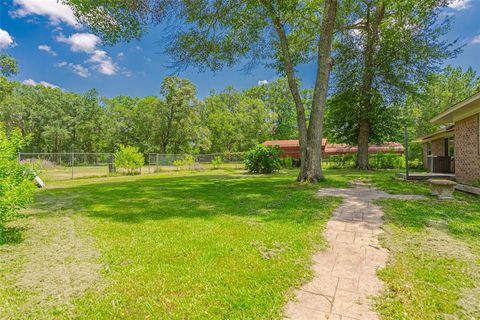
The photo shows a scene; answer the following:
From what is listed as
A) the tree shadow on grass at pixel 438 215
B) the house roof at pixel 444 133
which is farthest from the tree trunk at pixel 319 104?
the house roof at pixel 444 133

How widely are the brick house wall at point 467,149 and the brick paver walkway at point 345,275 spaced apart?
6.13m

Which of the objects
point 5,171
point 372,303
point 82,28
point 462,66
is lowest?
point 372,303

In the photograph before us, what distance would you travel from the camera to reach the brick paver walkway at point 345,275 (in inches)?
84.4

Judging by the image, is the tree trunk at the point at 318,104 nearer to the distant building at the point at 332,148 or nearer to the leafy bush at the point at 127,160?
the leafy bush at the point at 127,160

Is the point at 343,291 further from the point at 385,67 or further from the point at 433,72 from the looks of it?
the point at 433,72

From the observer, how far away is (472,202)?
6199 mm

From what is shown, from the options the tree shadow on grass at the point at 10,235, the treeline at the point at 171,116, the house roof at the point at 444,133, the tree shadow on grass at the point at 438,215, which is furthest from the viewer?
the treeline at the point at 171,116

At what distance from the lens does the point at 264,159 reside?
16.5 metres

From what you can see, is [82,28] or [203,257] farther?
[82,28]

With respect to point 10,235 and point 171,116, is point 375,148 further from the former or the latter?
point 10,235

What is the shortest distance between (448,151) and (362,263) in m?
15.6

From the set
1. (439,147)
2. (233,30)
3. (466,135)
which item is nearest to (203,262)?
(466,135)

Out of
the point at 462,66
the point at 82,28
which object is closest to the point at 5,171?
the point at 82,28

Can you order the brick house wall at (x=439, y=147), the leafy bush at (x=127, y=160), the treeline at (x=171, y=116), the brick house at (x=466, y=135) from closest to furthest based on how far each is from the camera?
1. the brick house at (x=466, y=135)
2. the brick house wall at (x=439, y=147)
3. the leafy bush at (x=127, y=160)
4. the treeline at (x=171, y=116)
